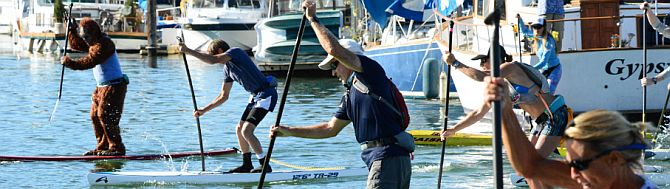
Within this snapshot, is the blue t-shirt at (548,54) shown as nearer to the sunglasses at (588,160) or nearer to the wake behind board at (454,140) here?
the wake behind board at (454,140)

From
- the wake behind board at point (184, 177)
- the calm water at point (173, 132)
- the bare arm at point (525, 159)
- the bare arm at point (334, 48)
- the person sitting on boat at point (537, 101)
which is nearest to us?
the bare arm at point (525, 159)

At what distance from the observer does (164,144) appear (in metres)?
18.0

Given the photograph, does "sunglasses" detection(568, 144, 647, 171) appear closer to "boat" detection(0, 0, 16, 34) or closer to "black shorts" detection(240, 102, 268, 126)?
"black shorts" detection(240, 102, 268, 126)

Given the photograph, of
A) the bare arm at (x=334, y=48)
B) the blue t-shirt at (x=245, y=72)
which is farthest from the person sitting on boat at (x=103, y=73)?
the bare arm at (x=334, y=48)

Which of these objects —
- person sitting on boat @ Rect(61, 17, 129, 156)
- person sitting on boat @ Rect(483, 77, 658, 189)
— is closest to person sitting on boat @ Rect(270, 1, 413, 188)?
person sitting on boat @ Rect(483, 77, 658, 189)

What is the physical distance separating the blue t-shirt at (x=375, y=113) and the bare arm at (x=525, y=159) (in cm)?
258

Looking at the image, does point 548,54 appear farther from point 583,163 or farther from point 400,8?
point 400,8

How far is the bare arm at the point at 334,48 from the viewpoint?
747 centimetres

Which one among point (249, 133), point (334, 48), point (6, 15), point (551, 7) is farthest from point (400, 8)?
point (6, 15)

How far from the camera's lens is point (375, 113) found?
25.1 ft

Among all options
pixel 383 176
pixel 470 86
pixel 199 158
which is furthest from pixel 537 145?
pixel 470 86

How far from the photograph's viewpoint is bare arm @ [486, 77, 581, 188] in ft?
16.1

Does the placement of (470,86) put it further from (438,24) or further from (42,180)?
(42,180)

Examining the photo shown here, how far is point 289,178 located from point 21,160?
3.65 meters
